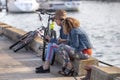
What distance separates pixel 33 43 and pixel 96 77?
4.88 m

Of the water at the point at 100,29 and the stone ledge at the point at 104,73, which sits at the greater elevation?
the stone ledge at the point at 104,73

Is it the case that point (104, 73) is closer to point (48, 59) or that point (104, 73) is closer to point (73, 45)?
point (73, 45)

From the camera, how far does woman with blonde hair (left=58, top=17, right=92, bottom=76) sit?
363 inches

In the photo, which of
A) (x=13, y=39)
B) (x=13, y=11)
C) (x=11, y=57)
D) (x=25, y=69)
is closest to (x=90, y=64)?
(x=25, y=69)

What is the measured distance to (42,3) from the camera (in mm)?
82812

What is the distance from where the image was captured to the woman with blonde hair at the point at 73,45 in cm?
922

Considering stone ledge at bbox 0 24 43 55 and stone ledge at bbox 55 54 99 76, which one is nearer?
stone ledge at bbox 55 54 99 76

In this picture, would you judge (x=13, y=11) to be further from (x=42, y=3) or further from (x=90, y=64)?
(x=90, y=64)

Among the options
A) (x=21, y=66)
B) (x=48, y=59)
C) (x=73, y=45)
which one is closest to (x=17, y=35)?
(x=21, y=66)

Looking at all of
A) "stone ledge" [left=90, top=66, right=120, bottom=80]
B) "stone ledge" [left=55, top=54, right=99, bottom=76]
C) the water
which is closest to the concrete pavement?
"stone ledge" [left=55, top=54, right=99, bottom=76]

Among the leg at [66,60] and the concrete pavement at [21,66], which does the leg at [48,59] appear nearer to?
the concrete pavement at [21,66]

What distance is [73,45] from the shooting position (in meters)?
9.33

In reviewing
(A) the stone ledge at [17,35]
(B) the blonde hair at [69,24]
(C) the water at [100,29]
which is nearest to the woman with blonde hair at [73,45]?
(B) the blonde hair at [69,24]

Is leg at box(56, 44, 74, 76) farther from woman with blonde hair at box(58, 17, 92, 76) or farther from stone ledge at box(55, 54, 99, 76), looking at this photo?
stone ledge at box(55, 54, 99, 76)
